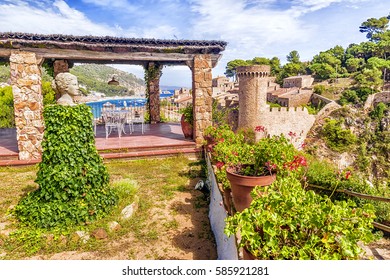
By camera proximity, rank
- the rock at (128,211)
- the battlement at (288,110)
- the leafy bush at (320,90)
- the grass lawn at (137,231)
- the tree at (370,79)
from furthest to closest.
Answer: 1. the leafy bush at (320,90)
2. the tree at (370,79)
3. the battlement at (288,110)
4. the rock at (128,211)
5. the grass lawn at (137,231)

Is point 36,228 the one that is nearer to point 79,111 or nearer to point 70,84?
point 79,111

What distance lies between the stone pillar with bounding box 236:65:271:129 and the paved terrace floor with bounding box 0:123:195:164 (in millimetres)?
19417

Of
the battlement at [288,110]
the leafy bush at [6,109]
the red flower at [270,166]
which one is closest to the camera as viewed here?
the red flower at [270,166]

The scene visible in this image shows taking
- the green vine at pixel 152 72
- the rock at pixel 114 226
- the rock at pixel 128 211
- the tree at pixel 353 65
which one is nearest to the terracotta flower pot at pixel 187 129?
the green vine at pixel 152 72

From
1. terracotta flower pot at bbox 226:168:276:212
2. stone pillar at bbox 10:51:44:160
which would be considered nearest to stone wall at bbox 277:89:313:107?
stone pillar at bbox 10:51:44:160

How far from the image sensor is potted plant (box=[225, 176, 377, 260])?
5.71 feet

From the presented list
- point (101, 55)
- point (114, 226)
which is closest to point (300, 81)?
point (101, 55)

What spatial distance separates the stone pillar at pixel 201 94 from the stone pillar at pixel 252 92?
66.7ft

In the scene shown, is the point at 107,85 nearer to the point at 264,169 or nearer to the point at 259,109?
the point at 259,109

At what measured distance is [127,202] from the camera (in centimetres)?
472

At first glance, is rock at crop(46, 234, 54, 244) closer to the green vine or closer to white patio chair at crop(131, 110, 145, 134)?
white patio chair at crop(131, 110, 145, 134)

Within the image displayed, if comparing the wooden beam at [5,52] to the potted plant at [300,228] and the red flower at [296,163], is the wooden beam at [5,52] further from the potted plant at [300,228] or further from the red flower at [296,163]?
the potted plant at [300,228]

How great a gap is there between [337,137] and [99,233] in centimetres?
3416

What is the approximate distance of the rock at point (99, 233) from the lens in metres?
3.76
